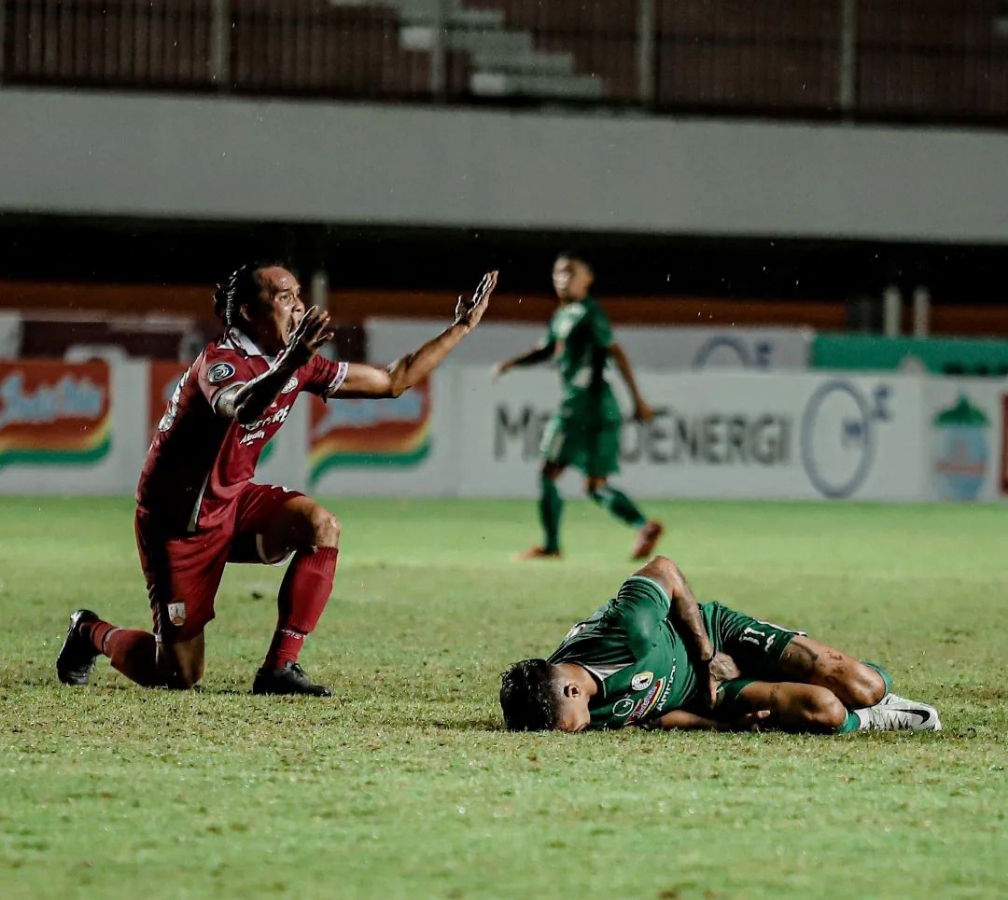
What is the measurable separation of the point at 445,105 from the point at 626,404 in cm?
635

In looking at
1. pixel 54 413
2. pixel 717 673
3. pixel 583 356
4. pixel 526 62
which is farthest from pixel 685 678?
pixel 526 62

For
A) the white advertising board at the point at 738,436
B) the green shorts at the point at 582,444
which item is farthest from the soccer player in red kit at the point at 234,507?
the white advertising board at the point at 738,436

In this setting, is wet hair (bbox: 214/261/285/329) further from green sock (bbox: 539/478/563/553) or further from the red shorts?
green sock (bbox: 539/478/563/553)

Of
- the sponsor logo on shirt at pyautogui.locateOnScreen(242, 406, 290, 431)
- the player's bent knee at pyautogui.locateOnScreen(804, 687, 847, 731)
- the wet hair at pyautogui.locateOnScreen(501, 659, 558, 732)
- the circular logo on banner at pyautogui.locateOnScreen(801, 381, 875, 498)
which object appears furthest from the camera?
the circular logo on banner at pyautogui.locateOnScreen(801, 381, 875, 498)

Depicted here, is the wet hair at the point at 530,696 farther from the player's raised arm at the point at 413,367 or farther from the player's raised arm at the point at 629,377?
the player's raised arm at the point at 629,377

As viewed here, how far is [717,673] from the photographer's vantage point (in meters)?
6.04

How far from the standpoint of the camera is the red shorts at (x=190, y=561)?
22.3 ft

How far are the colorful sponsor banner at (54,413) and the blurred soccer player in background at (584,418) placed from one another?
6220 mm

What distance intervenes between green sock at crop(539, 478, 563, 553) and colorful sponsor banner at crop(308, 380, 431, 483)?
17.1 feet

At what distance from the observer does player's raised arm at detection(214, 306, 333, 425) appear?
19.7ft

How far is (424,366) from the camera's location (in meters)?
6.84

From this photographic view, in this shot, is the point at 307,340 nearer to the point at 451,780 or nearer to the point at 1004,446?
the point at 451,780

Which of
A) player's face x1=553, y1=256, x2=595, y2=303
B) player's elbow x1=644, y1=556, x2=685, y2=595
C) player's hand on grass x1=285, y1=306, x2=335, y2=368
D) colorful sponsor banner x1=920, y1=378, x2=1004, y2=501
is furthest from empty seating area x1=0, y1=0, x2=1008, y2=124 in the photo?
player's elbow x1=644, y1=556, x2=685, y2=595

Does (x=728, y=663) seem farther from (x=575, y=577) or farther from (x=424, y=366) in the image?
(x=575, y=577)
